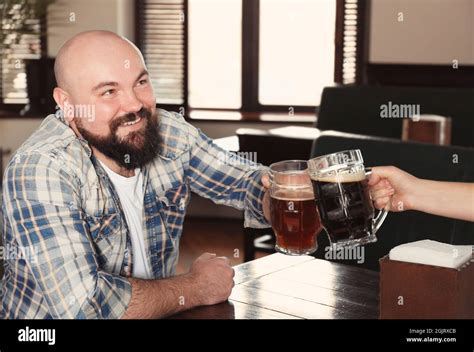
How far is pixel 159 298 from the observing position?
5.36 ft

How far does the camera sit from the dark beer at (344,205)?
1.53 m

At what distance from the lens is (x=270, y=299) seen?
1726mm

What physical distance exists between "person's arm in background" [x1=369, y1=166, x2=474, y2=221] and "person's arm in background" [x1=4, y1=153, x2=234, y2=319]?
40 centimetres

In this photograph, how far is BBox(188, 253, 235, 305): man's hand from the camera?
1.69 meters

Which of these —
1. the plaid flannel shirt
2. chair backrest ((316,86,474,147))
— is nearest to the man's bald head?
the plaid flannel shirt

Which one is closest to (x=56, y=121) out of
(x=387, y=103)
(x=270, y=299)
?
(x=270, y=299)

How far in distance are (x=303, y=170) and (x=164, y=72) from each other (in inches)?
178

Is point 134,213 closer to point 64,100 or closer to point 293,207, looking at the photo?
point 64,100

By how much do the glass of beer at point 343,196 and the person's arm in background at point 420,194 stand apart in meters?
0.20

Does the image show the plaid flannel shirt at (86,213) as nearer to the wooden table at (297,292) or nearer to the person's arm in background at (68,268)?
the person's arm in background at (68,268)

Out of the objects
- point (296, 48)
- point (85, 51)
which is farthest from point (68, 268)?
point (296, 48)

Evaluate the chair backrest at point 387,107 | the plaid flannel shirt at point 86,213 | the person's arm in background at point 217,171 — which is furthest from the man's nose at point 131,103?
the chair backrest at point 387,107

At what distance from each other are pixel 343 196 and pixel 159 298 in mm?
441
